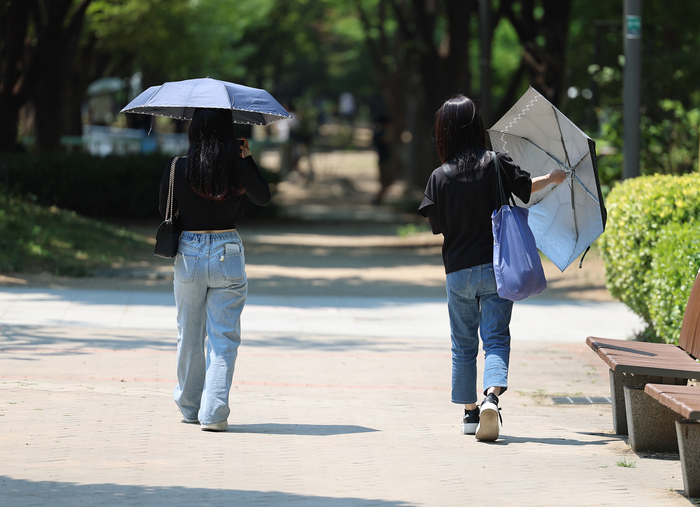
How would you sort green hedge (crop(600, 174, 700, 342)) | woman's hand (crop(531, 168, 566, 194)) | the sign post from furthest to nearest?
1. the sign post
2. green hedge (crop(600, 174, 700, 342))
3. woman's hand (crop(531, 168, 566, 194))

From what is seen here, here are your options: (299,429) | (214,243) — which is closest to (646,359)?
(299,429)

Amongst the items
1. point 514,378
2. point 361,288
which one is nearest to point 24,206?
point 361,288

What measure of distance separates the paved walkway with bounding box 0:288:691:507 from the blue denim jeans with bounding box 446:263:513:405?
335 millimetres

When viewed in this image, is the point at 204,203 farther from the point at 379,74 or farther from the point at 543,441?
the point at 379,74

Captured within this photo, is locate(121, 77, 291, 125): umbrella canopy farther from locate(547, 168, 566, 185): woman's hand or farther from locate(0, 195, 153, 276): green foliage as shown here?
locate(0, 195, 153, 276): green foliage

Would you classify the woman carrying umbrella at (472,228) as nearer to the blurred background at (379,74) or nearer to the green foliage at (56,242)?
the blurred background at (379,74)

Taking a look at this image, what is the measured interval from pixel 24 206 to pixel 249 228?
6094 mm

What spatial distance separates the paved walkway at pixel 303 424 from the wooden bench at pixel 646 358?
24 cm

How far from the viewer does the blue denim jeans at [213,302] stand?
17.4 ft

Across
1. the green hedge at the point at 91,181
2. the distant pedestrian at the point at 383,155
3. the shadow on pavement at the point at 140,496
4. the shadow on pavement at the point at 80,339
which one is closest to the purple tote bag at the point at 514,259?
the shadow on pavement at the point at 140,496

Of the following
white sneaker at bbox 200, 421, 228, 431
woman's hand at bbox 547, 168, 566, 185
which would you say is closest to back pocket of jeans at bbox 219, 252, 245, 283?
white sneaker at bbox 200, 421, 228, 431

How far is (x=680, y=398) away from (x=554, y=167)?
5.68 feet

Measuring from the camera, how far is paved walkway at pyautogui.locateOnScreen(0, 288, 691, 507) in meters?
4.33

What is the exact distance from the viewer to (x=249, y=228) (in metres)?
20.0
